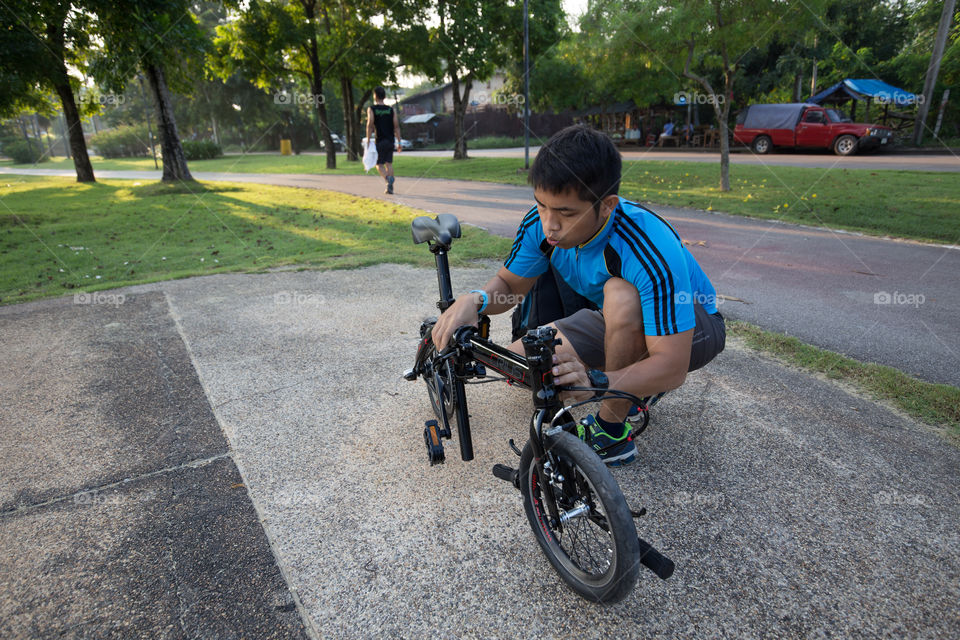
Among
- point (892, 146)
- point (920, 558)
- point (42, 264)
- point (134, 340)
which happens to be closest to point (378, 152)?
point (42, 264)

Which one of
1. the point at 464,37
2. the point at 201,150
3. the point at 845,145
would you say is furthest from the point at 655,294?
the point at 201,150

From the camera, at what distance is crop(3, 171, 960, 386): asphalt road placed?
157 inches

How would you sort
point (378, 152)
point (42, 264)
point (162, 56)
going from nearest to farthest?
point (42, 264) < point (162, 56) < point (378, 152)

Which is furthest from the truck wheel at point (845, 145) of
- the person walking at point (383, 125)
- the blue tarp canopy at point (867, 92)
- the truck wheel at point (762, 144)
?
the person walking at point (383, 125)

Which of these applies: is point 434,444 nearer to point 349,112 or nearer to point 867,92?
point 349,112

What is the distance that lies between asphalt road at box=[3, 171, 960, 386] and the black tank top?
4457mm

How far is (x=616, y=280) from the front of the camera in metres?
2.08

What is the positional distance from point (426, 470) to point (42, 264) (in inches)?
292

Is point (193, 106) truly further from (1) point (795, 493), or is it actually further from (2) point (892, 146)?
(1) point (795, 493)

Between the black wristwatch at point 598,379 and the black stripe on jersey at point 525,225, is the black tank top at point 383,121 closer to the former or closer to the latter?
the black stripe on jersey at point 525,225

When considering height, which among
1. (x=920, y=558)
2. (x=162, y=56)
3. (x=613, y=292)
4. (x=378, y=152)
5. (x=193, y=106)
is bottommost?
(x=920, y=558)

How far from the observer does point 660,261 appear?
1.96 meters

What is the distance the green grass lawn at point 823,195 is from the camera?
27.2ft

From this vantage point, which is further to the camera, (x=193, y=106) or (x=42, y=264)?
(x=193, y=106)
